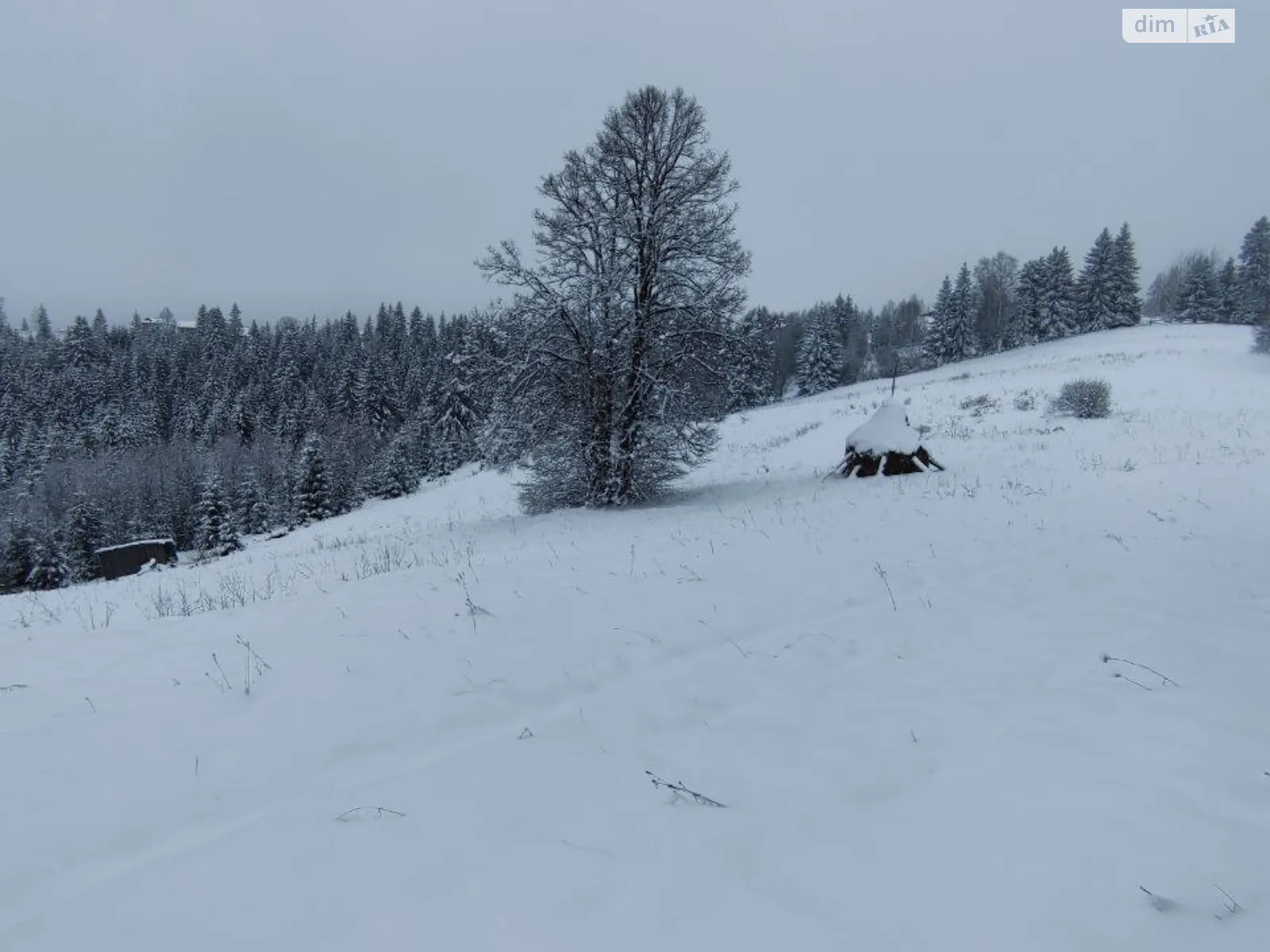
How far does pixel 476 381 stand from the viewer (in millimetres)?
13742

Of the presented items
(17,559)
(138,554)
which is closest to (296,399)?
(17,559)

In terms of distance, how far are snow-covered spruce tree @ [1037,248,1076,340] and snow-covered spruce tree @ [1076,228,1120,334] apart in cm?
63

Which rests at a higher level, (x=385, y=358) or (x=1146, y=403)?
(x=385, y=358)

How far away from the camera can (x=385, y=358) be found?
7788 cm

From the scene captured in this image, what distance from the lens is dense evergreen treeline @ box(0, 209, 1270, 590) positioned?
163 ft

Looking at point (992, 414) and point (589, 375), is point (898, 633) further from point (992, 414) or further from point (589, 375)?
point (992, 414)

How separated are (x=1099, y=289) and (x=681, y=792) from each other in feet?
237

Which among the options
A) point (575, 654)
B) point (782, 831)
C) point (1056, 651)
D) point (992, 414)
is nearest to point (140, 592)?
point (575, 654)

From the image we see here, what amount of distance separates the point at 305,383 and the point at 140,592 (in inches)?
3232

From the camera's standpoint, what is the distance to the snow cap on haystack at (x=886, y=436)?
1321 cm

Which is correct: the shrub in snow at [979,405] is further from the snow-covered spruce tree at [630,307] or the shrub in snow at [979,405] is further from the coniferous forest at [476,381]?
the snow-covered spruce tree at [630,307]

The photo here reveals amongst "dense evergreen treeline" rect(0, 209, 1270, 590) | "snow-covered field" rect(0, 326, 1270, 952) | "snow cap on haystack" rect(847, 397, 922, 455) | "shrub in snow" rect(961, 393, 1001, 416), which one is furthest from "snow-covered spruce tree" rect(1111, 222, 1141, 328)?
"snow-covered field" rect(0, 326, 1270, 952)

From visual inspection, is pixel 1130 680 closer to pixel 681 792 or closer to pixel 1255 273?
pixel 681 792

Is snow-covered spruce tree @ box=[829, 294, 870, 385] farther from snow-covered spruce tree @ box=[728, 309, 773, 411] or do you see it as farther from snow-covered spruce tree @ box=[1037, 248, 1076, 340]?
snow-covered spruce tree @ box=[728, 309, 773, 411]
